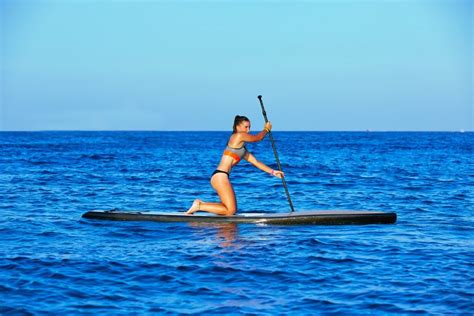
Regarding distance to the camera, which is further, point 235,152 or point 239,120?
point 235,152

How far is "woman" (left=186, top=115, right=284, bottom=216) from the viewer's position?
1261 cm

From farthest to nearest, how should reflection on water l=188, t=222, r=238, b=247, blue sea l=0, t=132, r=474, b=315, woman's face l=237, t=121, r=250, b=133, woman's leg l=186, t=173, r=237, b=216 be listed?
1. woman's leg l=186, t=173, r=237, b=216
2. woman's face l=237, t=121, r=250, b=133
3. reflection on water l=188, t=222, r=238, b=247
4. blue sea l=0, t=132, r=474, b=315

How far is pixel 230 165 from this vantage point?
12.8 m

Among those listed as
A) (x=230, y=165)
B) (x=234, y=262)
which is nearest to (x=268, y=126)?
(x=230, y=165)

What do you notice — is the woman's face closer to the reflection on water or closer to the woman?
the woman

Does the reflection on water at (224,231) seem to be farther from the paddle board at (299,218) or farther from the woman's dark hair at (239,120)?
the woman's dark hair at (239,120)

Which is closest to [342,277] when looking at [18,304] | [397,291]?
[397,291]

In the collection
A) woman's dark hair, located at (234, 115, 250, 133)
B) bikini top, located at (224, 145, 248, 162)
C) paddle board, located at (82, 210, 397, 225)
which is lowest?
paddle board, located at (82, 210, 397, 225)

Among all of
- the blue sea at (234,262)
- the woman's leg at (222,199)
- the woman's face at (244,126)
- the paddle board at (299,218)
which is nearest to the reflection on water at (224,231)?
the blue sea at (234,262)

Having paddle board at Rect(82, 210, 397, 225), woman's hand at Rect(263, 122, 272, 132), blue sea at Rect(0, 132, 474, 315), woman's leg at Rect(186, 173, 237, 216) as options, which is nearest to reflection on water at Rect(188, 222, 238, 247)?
blue sea at Rect(0, 132, 474, 315)

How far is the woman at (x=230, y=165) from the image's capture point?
12609mm

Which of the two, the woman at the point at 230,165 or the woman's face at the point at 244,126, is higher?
the woman's face at the point at 244,126

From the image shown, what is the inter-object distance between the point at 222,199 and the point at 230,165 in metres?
0.67

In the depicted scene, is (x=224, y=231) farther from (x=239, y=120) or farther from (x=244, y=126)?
(x=239, y=120)
